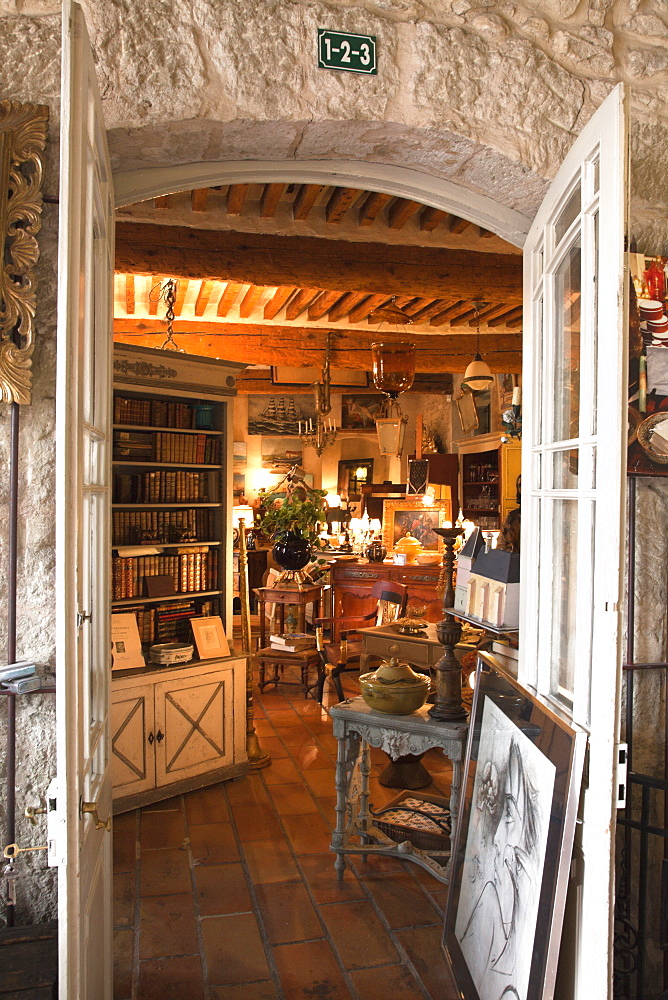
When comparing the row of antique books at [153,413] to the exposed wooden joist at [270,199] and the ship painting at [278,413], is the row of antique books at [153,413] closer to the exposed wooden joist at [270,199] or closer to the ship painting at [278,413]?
the exposed wooden joist at [270,199]

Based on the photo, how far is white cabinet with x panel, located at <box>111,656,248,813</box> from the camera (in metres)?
4.15

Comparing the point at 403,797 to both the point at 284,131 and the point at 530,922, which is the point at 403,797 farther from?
the point at 284,131

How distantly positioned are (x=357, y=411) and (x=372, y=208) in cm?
992

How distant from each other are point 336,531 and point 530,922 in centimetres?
955

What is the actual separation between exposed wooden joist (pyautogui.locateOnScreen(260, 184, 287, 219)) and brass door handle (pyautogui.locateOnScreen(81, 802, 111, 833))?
10.6 feet

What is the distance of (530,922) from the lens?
76.6 inches

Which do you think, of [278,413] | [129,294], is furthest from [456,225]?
[278,413]

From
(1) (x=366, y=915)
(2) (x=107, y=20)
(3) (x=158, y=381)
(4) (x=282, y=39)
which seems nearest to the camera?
(2) (x=107, y=20)

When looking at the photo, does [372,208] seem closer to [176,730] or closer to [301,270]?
[301,270]

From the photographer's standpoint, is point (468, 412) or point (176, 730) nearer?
point (176, 730)

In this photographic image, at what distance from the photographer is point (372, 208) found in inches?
171

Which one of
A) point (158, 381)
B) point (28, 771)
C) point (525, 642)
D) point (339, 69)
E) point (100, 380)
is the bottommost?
point (28, 771)

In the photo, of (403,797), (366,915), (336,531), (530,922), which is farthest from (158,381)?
(336,531)

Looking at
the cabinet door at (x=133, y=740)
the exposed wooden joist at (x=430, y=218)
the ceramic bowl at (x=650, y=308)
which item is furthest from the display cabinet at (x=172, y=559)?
the ceramic bowl at (x=650, y=308)
